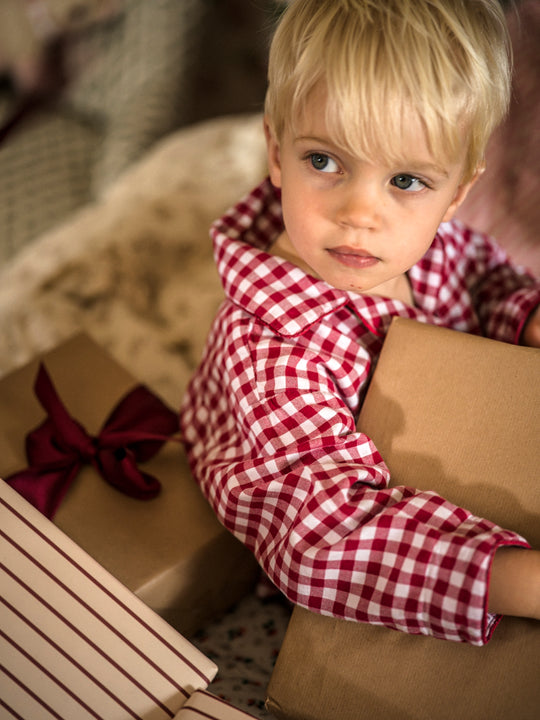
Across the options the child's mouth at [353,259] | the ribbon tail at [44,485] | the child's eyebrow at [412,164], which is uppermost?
the child's eyebrow at [412,164]

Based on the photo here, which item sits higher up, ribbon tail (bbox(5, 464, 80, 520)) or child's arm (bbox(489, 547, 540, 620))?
ribbon tail (bbox(5, 464, 80, 520))

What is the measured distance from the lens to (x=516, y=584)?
1.74 ft

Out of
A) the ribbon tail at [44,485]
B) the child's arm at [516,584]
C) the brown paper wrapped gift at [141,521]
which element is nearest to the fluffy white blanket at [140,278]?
the brown paper wrapped gift at [141,521]

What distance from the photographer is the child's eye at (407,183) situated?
583mm

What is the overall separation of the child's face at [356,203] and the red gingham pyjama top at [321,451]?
0.18 ft

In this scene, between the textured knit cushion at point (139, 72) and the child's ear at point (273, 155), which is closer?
the child's ear at point (273, 155)

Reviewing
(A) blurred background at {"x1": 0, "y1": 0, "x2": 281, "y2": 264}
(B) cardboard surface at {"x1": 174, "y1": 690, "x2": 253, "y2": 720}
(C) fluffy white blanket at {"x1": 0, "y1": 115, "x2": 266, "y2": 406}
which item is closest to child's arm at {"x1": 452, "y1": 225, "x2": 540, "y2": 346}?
(C) fluffy white blanket at {"x1": 0, "y1": 115, "x2": 266, "y2": 406}

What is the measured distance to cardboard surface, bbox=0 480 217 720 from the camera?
54 cm

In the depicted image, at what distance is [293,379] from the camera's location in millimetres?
620

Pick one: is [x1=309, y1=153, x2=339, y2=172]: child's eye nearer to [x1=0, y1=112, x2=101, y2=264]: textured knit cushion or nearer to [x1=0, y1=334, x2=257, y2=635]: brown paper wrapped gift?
[x1=0, y1=334, x2=257, y2=635]: brown paper wrapped gift

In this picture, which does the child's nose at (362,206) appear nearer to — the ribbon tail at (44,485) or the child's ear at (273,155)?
the child's ear at (273,155)

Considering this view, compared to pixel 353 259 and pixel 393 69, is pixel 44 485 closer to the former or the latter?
pixel 353 259

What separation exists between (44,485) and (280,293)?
0.32 m

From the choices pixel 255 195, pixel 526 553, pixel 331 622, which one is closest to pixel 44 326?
pixel 255 195
